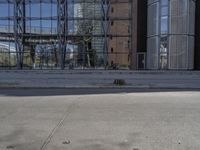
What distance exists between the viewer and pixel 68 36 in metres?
46.2

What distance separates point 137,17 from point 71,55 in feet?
28.8

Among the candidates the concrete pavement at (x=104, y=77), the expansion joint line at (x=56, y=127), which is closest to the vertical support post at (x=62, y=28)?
the concrete pavement at (x=104, y=77)

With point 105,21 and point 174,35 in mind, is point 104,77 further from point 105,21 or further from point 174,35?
point 105,21

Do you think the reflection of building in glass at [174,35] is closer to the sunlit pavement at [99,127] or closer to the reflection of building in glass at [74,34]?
the reflection of building in glass at [74,34]

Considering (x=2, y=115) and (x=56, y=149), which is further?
(x=2, y=115)

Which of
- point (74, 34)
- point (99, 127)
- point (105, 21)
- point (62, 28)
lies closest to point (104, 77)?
point (105, 21)

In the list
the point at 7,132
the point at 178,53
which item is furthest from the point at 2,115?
the point at 178,53

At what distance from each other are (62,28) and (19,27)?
5.18m

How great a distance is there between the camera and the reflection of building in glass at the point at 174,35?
132 ft

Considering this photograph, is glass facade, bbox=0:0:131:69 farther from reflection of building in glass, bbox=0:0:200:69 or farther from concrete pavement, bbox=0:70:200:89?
concrete pavement, bbox=0:70:200:89

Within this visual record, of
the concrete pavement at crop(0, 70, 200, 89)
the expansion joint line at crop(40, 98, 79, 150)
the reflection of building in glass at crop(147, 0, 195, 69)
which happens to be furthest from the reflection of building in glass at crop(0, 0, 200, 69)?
the expansion joint line at crop(40, 98, 79, 150)

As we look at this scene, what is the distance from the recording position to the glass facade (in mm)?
45906

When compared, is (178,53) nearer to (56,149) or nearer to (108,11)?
(108,11)

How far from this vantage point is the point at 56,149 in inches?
280
